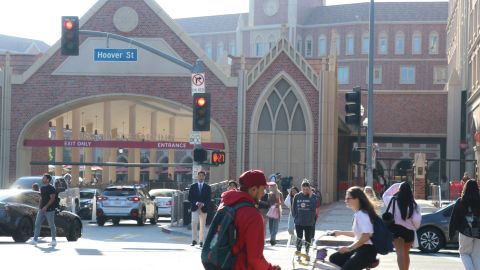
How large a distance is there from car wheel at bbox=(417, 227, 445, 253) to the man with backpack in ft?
46.4

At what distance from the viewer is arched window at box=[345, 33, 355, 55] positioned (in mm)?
101938

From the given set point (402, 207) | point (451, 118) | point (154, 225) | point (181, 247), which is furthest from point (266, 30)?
point (402, 207)

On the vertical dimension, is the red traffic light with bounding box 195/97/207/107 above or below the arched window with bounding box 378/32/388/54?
below

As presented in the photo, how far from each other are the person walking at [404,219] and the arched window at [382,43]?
89176mm

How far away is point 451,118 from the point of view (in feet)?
179

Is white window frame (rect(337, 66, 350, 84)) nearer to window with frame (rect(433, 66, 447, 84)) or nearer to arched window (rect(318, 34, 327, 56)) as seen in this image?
arched window (rect(318, 34, 327, 56))

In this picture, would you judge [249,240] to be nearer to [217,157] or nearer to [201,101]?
[201,101]

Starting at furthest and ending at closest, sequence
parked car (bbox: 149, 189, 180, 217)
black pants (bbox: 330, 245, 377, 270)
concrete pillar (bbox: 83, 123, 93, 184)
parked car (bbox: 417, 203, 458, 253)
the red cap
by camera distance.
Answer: concrete pillar (bbox: 83, 123, 93, 184), parked car (bbox: 149, 189, 180, 217), parked car (bbox: 417, 203, 458, 253), black pants (bbox: 330, 245, 377, 270), the red cap

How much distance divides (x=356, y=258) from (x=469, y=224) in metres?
2.74

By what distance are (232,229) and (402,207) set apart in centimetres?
570

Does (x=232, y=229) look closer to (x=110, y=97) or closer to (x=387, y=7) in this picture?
(x=110, y=97)

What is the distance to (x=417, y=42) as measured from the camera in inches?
3922

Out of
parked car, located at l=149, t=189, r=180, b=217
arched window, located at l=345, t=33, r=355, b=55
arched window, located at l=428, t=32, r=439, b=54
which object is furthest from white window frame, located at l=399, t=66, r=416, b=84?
parked car, located at l=149, t=189, r=180, b=217

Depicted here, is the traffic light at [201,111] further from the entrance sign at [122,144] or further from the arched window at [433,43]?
the arched window at [433,43]
